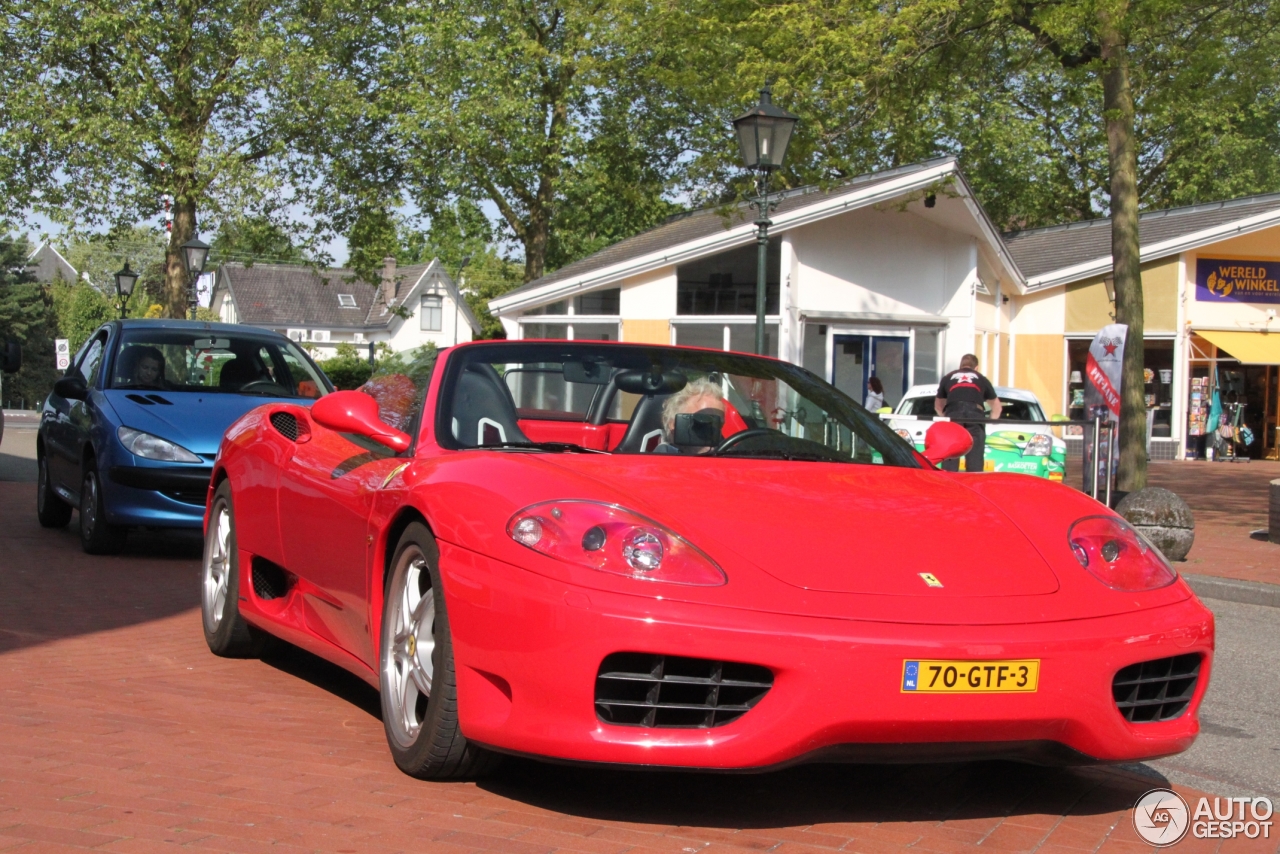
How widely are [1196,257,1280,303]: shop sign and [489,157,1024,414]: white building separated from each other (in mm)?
6477

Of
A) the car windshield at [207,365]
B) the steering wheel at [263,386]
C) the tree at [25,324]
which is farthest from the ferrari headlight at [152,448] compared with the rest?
the tree at [25,324]

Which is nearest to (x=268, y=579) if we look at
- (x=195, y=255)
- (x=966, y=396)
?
(x=966, y=396)

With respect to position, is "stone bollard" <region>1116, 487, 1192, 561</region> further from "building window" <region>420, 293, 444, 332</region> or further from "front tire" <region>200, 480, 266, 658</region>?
"building window" <region>420, 293, 444, 332</region>

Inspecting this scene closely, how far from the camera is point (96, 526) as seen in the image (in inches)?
385

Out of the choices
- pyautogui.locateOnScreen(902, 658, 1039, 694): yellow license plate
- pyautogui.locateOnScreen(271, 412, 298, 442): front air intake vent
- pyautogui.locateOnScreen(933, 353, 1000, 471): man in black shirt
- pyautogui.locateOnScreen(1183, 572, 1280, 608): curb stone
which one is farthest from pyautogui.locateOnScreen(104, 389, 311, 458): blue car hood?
pyautogui.locateOnScreen(933, 353, 1000, 471): man in black shirt

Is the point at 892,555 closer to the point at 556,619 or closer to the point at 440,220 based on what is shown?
the point at 556,619

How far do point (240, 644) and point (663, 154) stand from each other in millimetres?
34547

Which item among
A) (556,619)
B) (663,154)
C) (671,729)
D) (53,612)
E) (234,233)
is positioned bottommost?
(53,612)

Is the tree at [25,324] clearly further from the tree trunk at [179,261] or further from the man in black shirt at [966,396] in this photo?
the man in black shirt at [966,396]

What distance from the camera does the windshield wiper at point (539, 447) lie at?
14.3 ft

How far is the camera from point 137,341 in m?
10.8

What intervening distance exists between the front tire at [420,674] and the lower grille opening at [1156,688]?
169 cm

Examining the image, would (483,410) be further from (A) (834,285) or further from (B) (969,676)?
(A) (834,285)

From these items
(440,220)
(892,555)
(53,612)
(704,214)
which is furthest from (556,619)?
(440,220)
